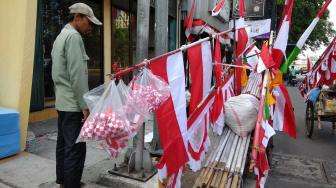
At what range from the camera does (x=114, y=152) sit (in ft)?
11.1

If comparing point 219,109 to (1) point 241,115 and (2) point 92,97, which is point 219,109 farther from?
(2) point 92,97

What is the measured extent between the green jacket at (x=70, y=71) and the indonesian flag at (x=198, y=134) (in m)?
1.15

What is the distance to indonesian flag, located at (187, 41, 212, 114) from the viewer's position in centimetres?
393

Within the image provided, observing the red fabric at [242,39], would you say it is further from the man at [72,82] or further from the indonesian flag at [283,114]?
the man at [72,82]

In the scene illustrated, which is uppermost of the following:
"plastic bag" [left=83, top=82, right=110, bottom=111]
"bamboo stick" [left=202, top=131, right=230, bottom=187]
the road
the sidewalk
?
"plastic bag" [left=83, top=82, right=110, bottom=111]

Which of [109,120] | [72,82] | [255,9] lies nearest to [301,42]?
[109,120]

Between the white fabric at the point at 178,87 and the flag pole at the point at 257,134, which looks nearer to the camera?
the flag pole at the point at 257,134

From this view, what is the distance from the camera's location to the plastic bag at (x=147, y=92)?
3340mm

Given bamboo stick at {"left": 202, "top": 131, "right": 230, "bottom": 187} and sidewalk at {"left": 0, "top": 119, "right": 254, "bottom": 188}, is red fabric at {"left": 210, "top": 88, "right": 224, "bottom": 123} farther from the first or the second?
sidewalk at {"left": 0, "top": 119, "right": 254, "bottom": 188}

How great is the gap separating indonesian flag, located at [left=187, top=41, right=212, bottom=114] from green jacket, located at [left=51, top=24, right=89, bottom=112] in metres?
1.12

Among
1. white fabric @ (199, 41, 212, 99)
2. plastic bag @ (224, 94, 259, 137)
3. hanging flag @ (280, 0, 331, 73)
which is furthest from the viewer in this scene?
plastic bag @ (224, 94, 259, 137)

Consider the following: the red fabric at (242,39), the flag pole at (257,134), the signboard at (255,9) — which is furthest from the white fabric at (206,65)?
the signboard at (255,9)

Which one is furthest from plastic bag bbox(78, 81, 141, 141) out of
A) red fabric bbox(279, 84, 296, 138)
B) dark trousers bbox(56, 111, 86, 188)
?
red fabric bbox(279, 84, 296, 138)

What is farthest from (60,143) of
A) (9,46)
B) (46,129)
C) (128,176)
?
(46,129)
